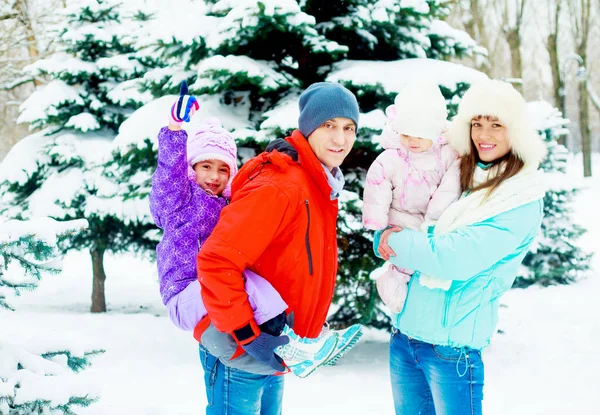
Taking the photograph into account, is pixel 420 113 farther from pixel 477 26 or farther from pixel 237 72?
pixel 477 26

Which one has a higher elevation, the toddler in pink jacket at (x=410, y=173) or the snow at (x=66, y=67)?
the snow at (x=66, y=67)

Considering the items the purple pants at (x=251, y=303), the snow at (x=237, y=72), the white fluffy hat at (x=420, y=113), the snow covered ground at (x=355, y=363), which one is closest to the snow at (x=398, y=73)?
the snow at (x=237, y=72)

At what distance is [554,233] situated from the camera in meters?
9.69

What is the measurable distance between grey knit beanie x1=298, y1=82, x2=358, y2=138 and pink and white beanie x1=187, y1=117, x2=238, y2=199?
495mm

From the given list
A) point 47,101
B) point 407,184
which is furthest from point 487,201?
point 47,101

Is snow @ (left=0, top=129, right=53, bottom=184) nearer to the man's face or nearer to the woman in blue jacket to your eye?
the man's face

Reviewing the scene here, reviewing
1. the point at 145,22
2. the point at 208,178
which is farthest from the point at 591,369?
the point at 145,22

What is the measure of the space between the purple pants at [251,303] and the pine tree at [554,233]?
29.1 feet

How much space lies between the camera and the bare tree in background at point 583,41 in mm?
23438

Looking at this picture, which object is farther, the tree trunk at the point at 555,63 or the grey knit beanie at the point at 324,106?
the tree trunk at the point at 555,63

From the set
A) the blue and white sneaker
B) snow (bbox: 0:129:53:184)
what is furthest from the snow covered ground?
snow (bbox: 0:129:53:184)

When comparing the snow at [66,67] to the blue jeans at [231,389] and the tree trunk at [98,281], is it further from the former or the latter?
the blue jeans at [231,389]

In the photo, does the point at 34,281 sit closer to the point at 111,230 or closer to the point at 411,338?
the point at 411,338

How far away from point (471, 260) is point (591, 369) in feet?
14.5
